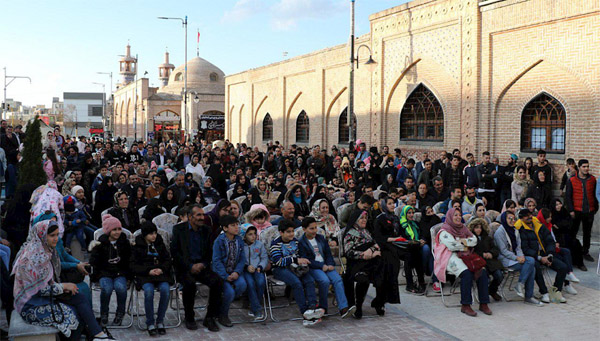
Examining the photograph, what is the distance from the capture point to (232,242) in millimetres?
7480

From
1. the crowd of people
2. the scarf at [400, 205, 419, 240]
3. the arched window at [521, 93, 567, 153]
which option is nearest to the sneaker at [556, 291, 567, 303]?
the crowd of people

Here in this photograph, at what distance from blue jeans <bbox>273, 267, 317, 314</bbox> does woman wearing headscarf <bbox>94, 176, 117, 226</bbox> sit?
16.7 ft

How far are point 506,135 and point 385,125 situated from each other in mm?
5604

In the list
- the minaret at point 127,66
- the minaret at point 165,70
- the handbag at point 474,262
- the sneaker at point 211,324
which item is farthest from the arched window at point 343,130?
the minaret at point 127,66

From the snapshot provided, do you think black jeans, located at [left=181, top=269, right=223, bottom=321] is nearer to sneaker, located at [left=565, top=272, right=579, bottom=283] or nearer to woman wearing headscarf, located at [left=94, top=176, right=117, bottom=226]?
woman wearing headscarf, located at [left=94, top=176, right=117, bottom=226]

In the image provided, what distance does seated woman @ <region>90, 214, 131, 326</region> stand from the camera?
703 centimetres

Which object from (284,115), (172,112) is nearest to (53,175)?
(284,115)

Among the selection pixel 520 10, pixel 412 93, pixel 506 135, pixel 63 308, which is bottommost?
pixel 63 308

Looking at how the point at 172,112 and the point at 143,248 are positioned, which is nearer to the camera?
the point at 143,248

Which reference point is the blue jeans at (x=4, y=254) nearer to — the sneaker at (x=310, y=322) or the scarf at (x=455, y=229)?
the sneaker at (x=310, y=322)

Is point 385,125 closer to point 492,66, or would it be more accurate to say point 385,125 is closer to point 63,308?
point 492,66

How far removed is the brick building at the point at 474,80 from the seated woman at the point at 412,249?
6618mm

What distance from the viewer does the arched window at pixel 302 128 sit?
26875 millimetres

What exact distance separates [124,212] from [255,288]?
9.65 ft
